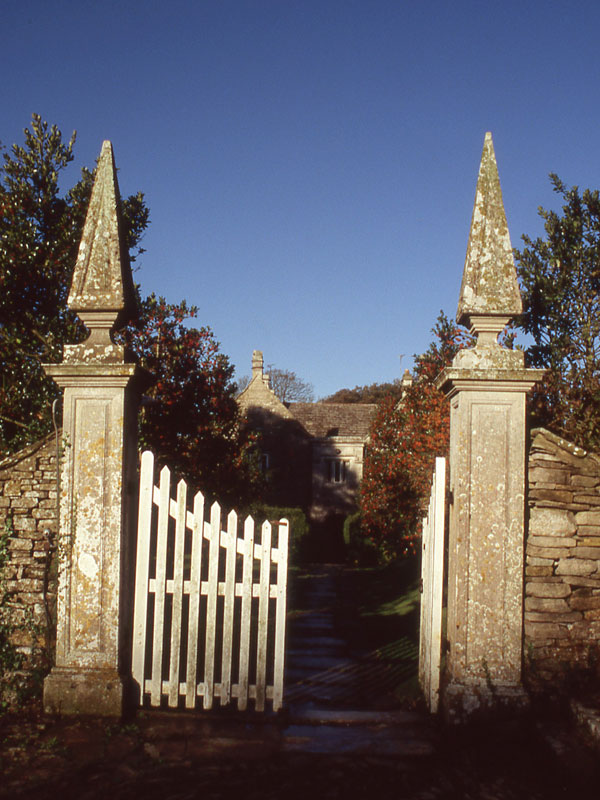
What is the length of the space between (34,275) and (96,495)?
5334 mm

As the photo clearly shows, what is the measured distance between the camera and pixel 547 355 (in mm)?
8562

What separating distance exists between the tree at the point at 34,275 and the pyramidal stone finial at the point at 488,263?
5.66 metres

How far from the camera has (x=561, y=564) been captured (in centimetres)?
461

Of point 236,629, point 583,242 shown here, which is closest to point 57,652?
point 236,629

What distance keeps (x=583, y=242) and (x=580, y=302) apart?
0.85 meters

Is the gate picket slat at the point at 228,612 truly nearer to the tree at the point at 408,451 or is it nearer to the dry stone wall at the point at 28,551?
the dry stone wall at the point at 28,551

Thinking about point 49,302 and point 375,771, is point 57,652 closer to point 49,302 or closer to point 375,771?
point 375,771

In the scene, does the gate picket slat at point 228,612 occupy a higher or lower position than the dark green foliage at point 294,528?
higher

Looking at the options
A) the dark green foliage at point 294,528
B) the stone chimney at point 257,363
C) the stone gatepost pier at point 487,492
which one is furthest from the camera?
the stone chimney at point 257,363

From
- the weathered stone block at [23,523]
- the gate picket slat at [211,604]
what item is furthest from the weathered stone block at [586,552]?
the weathered stone block at [23,523]

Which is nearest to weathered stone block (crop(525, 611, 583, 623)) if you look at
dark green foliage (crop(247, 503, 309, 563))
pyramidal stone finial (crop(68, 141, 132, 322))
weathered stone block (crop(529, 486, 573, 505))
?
weathered stone block (crop(529, 486, 573, 505))

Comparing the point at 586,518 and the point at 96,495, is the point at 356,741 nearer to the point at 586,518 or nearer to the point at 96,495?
the point at 586,518

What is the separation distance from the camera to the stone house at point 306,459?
1139 inches

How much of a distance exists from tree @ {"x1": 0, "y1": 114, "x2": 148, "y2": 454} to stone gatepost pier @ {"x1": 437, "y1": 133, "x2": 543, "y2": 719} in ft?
18.3
